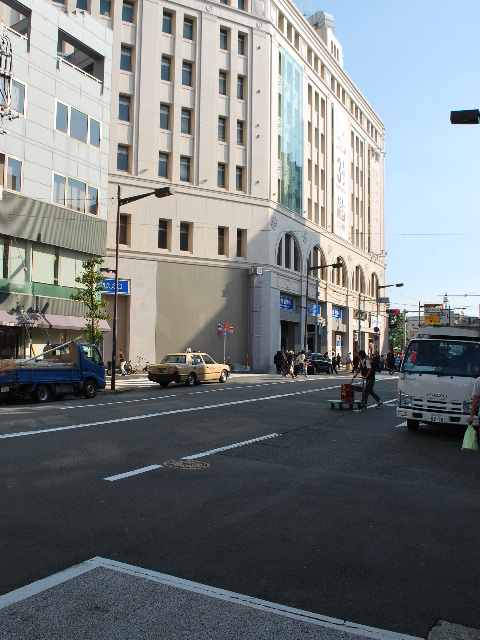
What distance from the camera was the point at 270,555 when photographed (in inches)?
194

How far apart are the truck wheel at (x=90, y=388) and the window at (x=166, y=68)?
1112 inches

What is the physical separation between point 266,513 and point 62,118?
28.5 meters

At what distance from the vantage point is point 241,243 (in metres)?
45.3

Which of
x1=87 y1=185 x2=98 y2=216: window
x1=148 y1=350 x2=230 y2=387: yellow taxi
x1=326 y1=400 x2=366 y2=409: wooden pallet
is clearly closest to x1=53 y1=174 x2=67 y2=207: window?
x1=87 y1=185 x2=98 y2=216: window

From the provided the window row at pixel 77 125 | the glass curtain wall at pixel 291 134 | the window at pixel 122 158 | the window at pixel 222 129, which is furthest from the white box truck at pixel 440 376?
the glass curtain wall at pixel 291 134

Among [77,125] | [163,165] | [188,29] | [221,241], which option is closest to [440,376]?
[77,125]

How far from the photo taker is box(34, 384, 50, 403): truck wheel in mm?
18984

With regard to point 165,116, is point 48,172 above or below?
below

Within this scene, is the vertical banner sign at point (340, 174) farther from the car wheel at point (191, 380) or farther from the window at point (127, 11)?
the car wheel at point (191, 380)

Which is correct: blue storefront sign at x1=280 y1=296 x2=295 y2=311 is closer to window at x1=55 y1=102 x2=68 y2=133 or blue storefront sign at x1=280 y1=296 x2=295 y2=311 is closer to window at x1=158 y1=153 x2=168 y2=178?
window at x1=158 y1=153 x2=168 y2=178

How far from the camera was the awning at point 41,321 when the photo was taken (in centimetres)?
2650

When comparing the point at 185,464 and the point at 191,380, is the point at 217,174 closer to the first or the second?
the point at 191,380

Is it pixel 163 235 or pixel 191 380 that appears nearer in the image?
pixel 191 380

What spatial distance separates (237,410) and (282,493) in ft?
29.7
